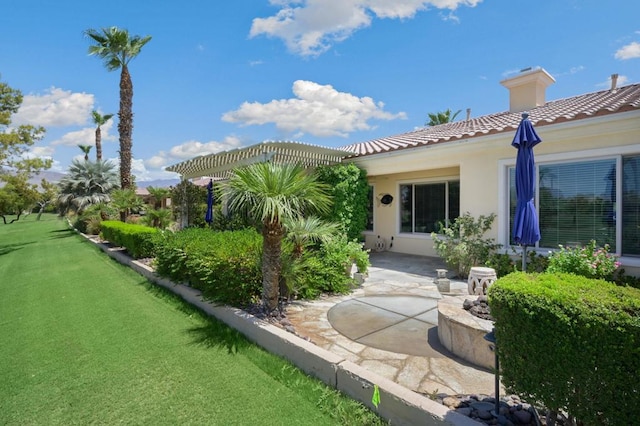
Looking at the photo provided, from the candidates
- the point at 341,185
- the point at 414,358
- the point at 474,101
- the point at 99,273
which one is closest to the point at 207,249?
the point at 414,358

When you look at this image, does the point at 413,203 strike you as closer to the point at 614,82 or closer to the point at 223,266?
the point at 614,82

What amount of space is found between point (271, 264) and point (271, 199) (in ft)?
4.59

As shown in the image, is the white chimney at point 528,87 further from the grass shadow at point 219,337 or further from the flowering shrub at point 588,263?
the grass shadow at point 219,337

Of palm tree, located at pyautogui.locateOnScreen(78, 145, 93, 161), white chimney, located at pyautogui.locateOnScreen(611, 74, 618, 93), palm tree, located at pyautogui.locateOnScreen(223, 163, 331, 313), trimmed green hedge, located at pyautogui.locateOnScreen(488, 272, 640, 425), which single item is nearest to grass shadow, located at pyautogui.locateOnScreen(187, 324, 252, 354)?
palm tree, located at pyautogui.locateOnScreen(223, 163, 331, 313)

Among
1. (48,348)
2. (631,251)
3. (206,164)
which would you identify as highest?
(206,164)

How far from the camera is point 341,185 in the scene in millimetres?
12359

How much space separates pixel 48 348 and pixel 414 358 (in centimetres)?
637

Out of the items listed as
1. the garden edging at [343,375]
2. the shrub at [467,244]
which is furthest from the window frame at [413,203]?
the garden edging at [343,375]

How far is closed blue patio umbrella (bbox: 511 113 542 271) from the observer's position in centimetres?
557

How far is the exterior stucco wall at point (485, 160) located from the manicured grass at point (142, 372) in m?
8.09

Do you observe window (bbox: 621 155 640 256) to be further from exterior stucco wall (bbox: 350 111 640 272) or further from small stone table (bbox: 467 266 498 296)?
small stone table (bbox: 467 266 498 296)

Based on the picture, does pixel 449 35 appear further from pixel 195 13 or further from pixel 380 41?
pixel 195 13

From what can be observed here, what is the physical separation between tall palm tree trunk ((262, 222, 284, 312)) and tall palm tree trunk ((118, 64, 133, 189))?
891 inches

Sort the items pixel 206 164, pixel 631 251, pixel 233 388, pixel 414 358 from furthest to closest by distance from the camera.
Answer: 1. pixel 206 164
2. pixel 631 251
3. pixel 414 358
4. pixel 233 388
